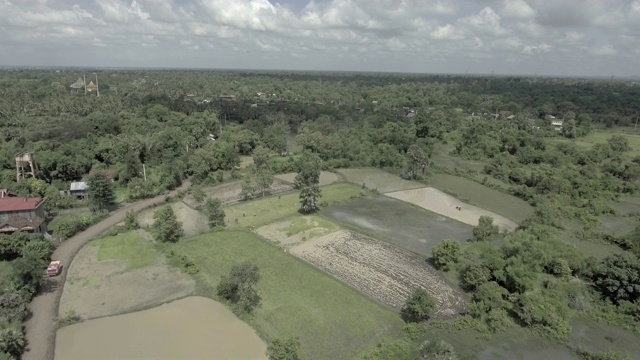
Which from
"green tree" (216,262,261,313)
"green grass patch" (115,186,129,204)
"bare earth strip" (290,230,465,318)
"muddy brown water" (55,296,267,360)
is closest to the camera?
"muddy brown water" (55,296,267,360)

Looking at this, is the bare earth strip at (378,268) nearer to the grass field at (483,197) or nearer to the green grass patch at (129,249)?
the green grass patch at (129,249)

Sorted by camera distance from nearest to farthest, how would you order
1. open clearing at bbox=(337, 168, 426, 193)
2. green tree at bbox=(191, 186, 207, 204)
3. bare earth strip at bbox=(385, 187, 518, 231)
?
bare earth strip at bbox=(385, 187, 518, 231), green tree at bbox=(191, 186, 207, 204), open clearing at bbox=(337, 168, 426, 193)

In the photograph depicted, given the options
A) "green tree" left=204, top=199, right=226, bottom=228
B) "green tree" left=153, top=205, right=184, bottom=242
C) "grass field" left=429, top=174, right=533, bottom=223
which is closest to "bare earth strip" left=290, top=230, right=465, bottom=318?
"green tree" left=204, top=199, right=226, bottom=228

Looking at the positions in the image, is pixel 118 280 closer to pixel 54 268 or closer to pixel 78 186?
pixel 54 268

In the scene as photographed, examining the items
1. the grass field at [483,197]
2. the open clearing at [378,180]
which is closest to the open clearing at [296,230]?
the open clearing at [378,180]

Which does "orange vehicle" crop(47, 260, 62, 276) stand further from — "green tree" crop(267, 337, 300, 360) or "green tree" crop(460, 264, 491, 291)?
"green tree" crop(460, 264, 491, 291)

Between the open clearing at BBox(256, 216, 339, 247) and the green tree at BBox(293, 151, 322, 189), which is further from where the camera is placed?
the green tree at BBox(293, 151, 322, 189)
